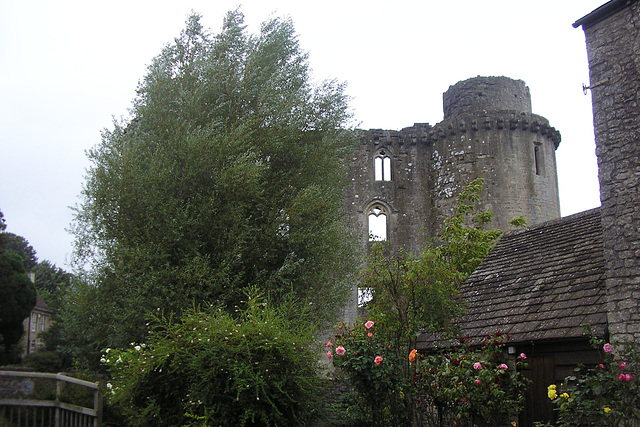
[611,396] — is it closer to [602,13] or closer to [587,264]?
[587,264]

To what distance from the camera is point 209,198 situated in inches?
515

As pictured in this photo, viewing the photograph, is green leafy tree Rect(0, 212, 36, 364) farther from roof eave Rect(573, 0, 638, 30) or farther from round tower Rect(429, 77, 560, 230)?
roof eave Rect(573, 0, 638, 30)

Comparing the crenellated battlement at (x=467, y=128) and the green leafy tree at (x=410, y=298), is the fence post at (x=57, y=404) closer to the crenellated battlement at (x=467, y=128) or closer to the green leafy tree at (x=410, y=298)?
the green leafy tree at (x=410, y=298)

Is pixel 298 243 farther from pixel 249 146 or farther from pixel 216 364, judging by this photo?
pixel 216 364

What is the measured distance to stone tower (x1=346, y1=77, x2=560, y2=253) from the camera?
2594 cm

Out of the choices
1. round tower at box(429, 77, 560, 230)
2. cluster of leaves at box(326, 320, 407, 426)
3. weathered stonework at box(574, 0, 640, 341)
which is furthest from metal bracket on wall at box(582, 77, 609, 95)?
round tower at box(429, 77, 560, 230)

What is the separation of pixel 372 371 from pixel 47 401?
4906 mm

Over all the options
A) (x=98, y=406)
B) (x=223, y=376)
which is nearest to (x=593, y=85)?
(x=223, y=376)

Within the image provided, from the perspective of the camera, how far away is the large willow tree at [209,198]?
12641mm

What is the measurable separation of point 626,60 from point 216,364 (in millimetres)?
7577

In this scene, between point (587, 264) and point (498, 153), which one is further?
point (498, 153)

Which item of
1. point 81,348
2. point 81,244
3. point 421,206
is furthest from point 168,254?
point 421,206

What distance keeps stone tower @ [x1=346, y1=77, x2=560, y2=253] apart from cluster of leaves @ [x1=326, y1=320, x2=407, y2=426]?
16.7m

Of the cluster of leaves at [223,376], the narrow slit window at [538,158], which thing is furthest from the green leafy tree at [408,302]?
the narrow slit window at [538,158]
